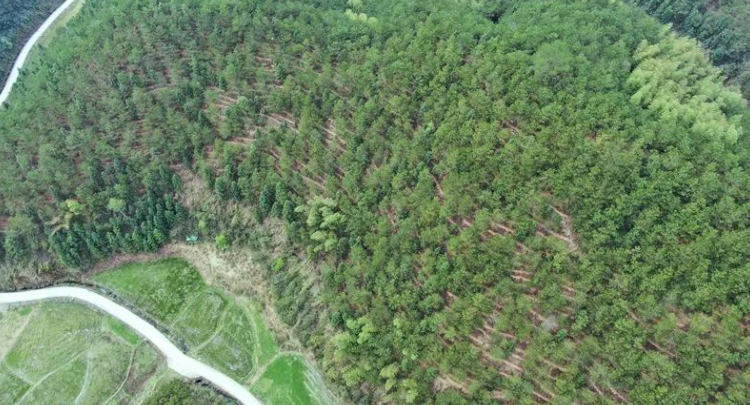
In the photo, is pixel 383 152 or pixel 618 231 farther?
pixel 383 152

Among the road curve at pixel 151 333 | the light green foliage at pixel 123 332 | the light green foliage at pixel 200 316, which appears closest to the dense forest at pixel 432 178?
the road curve at pixel 151 333

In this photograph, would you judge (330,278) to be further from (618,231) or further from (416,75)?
(618,231)

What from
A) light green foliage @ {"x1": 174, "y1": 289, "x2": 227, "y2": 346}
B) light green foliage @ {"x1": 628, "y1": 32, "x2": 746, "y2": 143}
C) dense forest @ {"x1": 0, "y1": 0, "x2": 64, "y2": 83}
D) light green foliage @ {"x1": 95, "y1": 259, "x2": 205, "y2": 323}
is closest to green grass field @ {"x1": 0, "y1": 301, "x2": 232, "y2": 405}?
light green foliage @ {"x1": 95, "y1": 259, "x2": 205, "y2": 323}

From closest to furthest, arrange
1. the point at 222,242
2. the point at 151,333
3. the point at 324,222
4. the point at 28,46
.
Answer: the point at 324,222 → the point at 151,333 → the point at 222,242 → the point at 28,46

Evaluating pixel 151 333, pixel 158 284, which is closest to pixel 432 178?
pixel 158 284

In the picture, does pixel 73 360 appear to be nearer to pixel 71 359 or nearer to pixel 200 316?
pixel 71 359

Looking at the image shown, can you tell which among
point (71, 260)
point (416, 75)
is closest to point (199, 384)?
point (71, 260)
